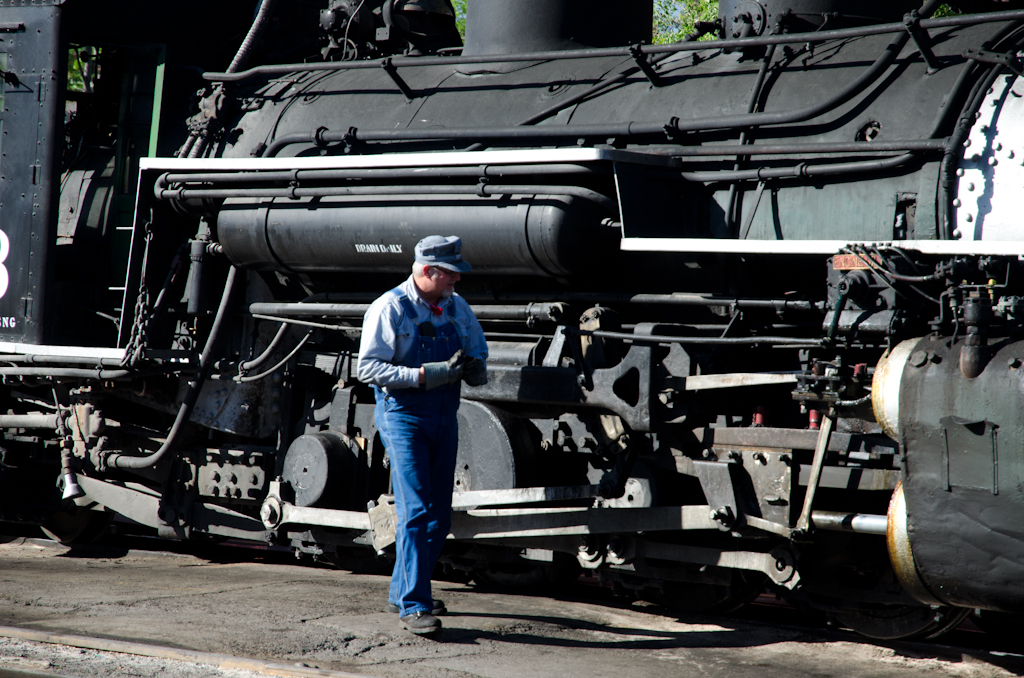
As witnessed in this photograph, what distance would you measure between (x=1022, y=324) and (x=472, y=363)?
2121 mm

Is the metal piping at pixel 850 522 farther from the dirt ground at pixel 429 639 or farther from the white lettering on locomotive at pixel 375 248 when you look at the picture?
the white lettering on locomotive at pixel 375 248

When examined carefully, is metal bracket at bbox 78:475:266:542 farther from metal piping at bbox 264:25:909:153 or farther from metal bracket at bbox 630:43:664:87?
metal bracket at bbox 630:43:664:87

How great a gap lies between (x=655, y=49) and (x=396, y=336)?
6.15ft

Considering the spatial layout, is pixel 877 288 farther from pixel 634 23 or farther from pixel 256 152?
pixel 256 152

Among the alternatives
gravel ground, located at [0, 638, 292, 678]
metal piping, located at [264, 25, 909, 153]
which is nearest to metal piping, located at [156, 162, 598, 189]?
metal piping, located at [264, 25, 909, 153]

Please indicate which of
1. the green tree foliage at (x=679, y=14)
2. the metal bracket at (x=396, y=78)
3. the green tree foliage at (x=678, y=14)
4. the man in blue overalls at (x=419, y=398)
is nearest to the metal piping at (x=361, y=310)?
the man in blue overalls at (x=419, y=398)

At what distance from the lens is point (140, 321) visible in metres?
6.25

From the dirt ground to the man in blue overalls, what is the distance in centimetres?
24

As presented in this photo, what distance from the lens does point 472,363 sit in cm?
478

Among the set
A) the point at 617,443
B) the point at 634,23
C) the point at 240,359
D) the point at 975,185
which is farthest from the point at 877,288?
the point at 240,359

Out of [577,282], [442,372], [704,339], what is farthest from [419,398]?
[704,339]

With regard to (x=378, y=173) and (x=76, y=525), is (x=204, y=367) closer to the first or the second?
(x=378, y=173)

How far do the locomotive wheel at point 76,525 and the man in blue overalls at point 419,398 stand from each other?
3825 millimetres

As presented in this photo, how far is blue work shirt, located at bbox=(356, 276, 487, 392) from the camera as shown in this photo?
15.2 ft
